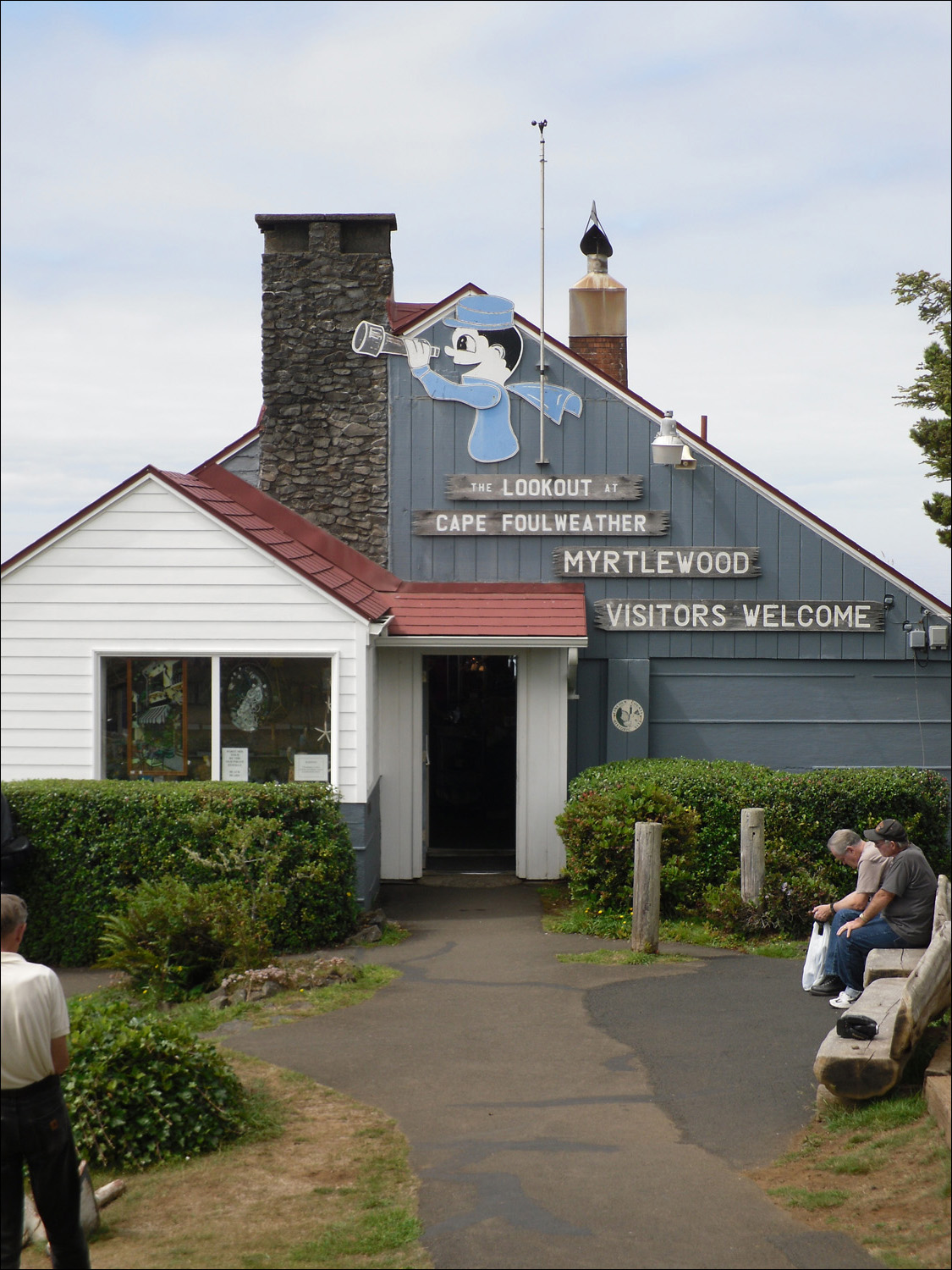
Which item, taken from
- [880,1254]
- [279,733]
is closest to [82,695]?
[279,733]

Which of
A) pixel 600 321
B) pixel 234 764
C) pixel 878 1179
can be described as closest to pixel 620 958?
pixel 234 764

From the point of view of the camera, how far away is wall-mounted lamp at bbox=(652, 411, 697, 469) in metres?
13.1

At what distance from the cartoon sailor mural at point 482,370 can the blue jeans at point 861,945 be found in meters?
7.25

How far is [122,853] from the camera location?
1020cm

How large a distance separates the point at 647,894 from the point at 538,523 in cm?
504

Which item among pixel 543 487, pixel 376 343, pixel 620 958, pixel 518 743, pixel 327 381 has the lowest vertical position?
pixel 620 958

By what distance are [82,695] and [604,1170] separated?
7.16m

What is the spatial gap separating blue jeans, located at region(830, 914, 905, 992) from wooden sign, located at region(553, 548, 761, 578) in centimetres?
595

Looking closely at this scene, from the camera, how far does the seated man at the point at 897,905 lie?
7.90 meters

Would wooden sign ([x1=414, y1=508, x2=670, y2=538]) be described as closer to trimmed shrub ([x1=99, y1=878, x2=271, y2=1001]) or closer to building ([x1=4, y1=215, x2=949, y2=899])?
building ([x1=4, y1=215, x2=949, y2=899])

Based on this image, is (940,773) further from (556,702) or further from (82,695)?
(82,695)

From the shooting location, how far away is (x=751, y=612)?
1351 cm

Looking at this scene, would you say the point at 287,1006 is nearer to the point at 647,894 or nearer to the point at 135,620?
the point at 647,894

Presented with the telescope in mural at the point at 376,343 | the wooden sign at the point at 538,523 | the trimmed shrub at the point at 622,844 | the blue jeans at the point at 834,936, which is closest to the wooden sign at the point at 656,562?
the wooden sign at the point at 538,523
